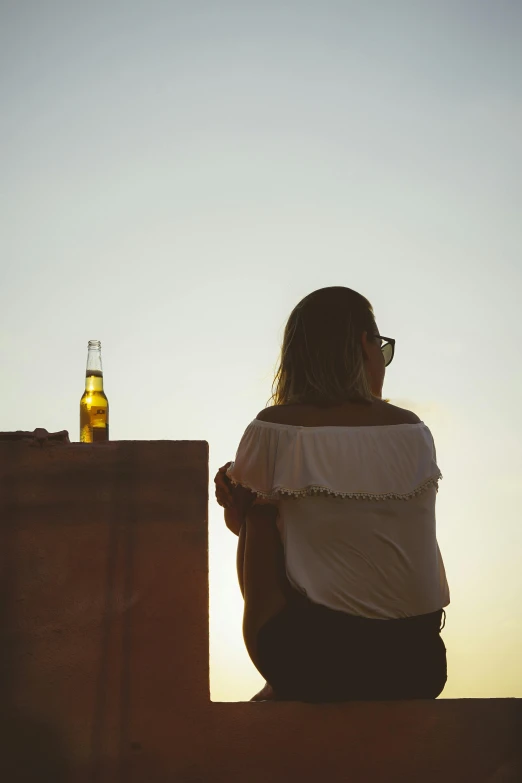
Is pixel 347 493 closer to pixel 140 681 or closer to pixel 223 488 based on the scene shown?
pixel 223 488

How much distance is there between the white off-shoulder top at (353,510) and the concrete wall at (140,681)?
0.24m

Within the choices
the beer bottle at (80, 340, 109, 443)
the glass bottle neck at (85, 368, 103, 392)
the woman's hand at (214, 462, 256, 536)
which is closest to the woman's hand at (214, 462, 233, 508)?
the woman's hand at (214, 462, 256, 536)

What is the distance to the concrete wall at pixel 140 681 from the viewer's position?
2754 millimetres

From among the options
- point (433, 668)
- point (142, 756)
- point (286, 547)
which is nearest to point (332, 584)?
point (286, 547)

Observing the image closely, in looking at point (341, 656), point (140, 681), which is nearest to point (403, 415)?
point (341, 656)

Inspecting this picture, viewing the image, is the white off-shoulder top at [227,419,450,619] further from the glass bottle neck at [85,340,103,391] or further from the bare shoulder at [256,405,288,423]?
the glass bottle neck at [85,340,103,391]

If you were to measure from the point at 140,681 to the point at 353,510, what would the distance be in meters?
0.77

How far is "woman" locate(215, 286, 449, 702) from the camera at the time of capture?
111 inches

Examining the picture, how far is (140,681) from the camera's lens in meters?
2.80

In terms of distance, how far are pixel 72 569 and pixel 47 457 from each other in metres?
0.34

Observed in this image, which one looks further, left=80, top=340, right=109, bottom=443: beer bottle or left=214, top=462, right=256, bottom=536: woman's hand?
left=80, top=340, right=109, bottom=443: beer bottle

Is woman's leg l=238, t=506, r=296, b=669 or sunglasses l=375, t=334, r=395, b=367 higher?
sunglasses l=375, t=334, r=395, b=367

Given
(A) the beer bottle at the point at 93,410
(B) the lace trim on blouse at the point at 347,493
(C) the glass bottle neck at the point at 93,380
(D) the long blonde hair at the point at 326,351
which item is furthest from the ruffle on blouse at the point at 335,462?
(C) the glass bottle neck at the point at 93,380

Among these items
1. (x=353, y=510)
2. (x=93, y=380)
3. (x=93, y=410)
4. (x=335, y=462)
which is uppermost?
(x=93, y=380)
